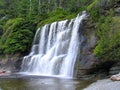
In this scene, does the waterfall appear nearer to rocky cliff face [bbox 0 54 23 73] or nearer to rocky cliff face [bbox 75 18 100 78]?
rocky cliff face [bbox 75 18 100 78]

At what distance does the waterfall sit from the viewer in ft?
133

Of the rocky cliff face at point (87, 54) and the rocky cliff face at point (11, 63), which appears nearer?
the rocky cliff face at point (87, 54)

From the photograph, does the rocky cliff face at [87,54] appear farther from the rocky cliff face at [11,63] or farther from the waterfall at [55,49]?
the rocky cliff face at [11,63]

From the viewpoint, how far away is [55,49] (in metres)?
44.8

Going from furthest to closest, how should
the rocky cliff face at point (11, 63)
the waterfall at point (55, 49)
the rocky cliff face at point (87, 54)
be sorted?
the rocky cliff face at point (11, 63) < the waterfall at point (55, 49) < the rocky cliff face at point (87, 54)

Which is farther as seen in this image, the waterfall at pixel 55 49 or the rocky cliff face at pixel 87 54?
the waterfall at pixel 55 49

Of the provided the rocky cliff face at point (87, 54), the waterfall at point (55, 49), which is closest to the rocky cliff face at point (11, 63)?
the waterfall at point (55, 49)

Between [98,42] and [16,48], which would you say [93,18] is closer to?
[98,42]

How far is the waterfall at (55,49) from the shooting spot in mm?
40562

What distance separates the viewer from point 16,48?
51.9 m

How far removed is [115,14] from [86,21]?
387cm

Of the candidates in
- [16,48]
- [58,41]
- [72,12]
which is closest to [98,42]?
[58,41]

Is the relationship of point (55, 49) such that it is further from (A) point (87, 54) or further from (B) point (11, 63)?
(B) point (11, 63)

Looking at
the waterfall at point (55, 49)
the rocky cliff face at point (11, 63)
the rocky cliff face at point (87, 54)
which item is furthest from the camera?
the rocky cliff face at point (11, 63)
